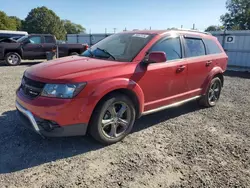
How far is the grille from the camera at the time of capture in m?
3.04

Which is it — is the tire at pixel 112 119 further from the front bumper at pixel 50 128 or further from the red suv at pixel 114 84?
the front bumper at pixel 50 128

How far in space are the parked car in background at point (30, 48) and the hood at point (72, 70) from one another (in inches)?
376

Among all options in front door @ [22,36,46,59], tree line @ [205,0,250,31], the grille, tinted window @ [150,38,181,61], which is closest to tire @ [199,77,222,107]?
tinted window @ [150,38,181,61]

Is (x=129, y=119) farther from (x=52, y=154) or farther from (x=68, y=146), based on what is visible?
(x=52, y=154)

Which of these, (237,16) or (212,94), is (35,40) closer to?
(212,94)

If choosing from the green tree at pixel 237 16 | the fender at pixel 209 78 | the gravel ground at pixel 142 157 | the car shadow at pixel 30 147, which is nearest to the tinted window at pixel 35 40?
the gravel ground at pixel 142 157

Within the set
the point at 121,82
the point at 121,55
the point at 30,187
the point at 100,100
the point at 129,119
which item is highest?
the point at 121,55

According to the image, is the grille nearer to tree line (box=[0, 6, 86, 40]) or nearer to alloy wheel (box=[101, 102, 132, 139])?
alloy wheel (box=[101, 102, 132, 139])

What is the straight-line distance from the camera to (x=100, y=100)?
125 inches

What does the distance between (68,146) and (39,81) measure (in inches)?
41.9

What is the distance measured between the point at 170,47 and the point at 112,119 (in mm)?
1770

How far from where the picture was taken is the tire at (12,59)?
1200cm

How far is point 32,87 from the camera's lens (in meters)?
3.14

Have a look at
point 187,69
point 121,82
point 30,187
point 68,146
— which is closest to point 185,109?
point 187,69
